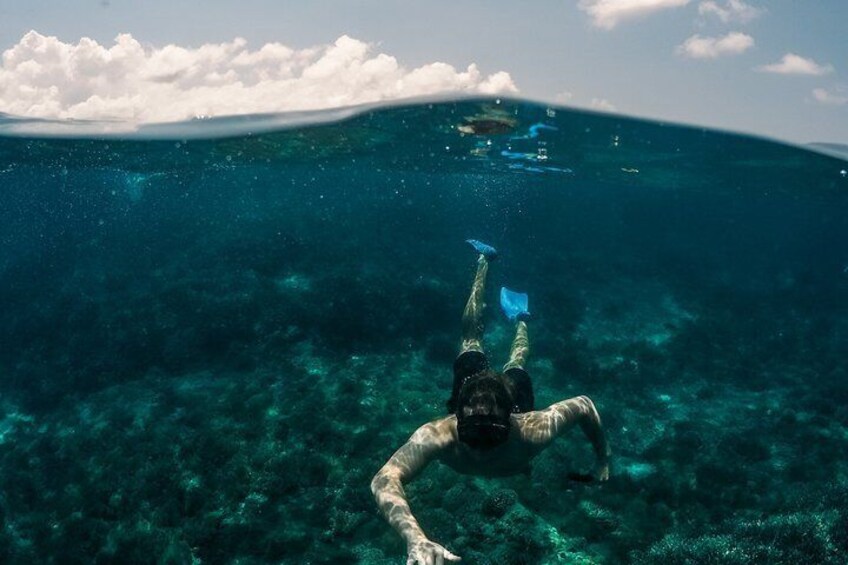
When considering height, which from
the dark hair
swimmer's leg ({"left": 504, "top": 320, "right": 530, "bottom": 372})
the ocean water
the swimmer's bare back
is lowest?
the ocean water

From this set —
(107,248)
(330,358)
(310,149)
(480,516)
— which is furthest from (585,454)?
(107,248)

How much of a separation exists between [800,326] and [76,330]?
28453 mm

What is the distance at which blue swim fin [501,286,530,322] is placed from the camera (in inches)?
445

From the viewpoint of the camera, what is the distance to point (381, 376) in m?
13.3

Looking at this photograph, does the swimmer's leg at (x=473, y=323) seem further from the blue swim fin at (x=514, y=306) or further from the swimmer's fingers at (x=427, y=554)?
the swimmer's fingers at (x=427, y=554)

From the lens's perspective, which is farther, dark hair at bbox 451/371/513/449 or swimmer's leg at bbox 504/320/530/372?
swimmer's leg at bbox 504/320/530/372

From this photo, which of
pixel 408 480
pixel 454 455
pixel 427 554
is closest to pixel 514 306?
pixel 454 455

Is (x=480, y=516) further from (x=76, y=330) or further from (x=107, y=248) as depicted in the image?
(x=107, y=248)

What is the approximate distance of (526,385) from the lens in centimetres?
716

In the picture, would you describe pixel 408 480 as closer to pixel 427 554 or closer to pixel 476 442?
pixel 476 442

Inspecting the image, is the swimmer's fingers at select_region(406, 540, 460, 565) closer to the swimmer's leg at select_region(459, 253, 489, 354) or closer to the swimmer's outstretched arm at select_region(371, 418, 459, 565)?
the swimmer's outstretched arm at select_region(371, 418, 459, 565)

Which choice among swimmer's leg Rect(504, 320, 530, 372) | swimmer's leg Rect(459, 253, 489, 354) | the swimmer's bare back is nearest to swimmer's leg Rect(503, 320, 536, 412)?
swimmer's leg Rect(504, 320, 530, 372)

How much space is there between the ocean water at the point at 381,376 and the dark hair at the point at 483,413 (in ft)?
15.4

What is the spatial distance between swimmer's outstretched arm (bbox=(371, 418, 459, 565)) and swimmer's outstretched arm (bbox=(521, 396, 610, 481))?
93 centimetres
